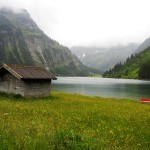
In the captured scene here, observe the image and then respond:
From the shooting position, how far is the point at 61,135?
1230 centimetres

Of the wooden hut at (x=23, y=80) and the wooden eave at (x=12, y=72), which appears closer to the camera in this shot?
the wooden eave at (x=12, y=72)

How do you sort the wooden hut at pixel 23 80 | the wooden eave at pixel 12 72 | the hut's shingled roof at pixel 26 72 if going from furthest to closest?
the wooden hut at pixel 23 80 < the hut's shingled roof at pixel 26 72 < the wooden eave at pixel 12 72

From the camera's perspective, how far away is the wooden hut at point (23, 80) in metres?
42.9

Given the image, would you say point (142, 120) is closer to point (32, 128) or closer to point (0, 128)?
point (32, 128)

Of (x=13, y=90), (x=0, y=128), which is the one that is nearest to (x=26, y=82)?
(x=13, y=90)

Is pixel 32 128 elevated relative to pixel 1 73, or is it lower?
lower

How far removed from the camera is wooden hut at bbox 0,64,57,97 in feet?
141

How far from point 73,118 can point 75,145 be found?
14.1 meters

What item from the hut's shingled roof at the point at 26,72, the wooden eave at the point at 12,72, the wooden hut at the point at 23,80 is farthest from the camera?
the wooden hut at the point at 23,80

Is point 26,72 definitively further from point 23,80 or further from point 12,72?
point 12,72

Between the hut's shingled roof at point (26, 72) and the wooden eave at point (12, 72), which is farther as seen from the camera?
the hut's shingled roof at point (26, 72)

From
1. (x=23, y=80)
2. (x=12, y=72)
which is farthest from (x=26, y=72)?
(x=12, y=72)

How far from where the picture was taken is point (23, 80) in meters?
43.0

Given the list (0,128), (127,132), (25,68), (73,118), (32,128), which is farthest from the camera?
(25,68)
